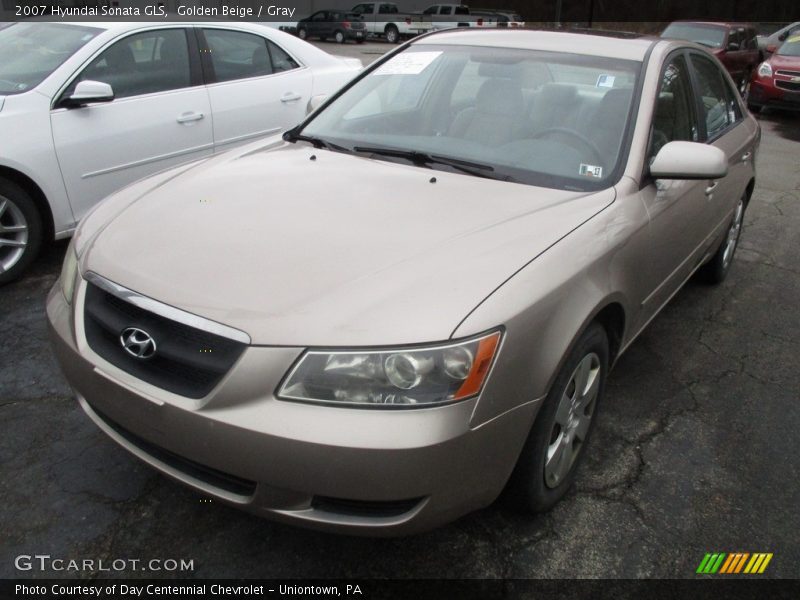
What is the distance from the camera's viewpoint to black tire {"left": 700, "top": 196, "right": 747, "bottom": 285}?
14.1 ft

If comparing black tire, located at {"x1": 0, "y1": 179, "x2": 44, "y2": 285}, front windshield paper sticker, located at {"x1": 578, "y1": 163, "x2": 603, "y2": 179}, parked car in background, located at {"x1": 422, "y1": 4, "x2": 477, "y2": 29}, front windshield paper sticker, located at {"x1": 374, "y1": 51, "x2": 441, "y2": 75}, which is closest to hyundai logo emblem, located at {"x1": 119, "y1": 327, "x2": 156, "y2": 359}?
front windshield paper sticker, located at {"x1": 578, "y1": 163, "x2": 603, "y2": 179}

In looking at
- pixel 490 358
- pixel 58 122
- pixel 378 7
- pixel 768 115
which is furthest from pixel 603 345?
pixel 378 7

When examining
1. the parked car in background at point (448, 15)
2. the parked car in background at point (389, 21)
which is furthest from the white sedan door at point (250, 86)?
the parked car in background at point (389, 21)

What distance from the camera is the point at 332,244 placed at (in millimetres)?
2123

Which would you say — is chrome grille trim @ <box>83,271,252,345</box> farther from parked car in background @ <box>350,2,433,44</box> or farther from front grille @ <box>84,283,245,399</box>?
parked car in background @ <box>350,2,433,44</box>

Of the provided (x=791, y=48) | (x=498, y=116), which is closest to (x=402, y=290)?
(x=498, y=116)

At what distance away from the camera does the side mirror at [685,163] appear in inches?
101

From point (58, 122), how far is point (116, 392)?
270 cm

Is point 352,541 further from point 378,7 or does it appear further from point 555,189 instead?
point 378,7

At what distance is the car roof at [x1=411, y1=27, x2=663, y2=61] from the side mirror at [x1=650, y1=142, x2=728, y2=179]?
0.59 m

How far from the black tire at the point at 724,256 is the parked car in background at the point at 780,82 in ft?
27.0

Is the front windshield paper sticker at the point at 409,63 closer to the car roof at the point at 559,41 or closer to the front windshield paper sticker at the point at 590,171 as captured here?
the car roof at the point at 559,41

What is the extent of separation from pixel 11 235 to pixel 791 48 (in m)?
12.7

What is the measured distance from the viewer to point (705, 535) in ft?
7.70
